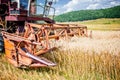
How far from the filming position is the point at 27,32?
5.44 metres

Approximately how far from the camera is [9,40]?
440cm

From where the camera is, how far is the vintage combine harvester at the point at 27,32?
3.98 m

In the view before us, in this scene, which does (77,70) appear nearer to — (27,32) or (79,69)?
(79,69)

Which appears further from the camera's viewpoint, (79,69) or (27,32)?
(27,32)

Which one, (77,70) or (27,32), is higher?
(27,32)

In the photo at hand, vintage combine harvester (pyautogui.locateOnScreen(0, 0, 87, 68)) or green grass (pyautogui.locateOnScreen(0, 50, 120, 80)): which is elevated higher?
vintage combine harvester (pyautogui.locateOnScreen(0, 0, 87, 68))

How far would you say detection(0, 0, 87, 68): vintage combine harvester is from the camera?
3984 mm

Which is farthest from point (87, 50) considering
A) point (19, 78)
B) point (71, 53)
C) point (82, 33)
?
point (82, 33)

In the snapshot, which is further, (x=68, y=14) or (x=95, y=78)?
(x=68, y=14)

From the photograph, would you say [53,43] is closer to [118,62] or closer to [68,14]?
[118,62]

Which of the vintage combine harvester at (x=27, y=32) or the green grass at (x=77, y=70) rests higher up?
the vintage combine harvester at (x=27, y=32)

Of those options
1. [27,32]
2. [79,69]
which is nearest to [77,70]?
[79,69]

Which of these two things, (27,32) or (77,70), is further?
(27,32)

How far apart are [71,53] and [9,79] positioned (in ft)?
5.12
